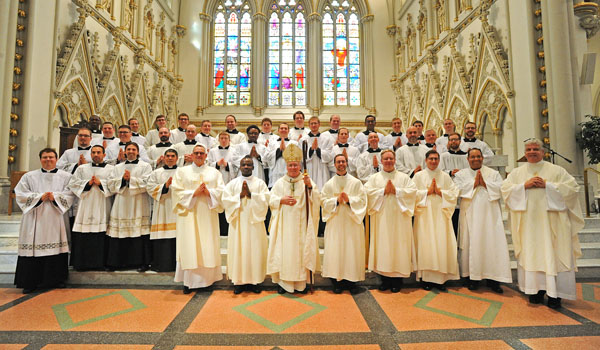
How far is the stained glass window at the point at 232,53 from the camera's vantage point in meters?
15.3

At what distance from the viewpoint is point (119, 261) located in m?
5.12

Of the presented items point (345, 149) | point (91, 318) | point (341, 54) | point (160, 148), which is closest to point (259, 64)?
point (341, 54)

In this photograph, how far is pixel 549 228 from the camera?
4.10 metres

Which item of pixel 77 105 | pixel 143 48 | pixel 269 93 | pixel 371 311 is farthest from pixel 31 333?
pixel 269 93

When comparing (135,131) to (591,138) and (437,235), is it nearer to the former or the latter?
(437,235)

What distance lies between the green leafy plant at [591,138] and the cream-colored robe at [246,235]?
639 centimetres

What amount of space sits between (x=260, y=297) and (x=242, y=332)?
3.38ft

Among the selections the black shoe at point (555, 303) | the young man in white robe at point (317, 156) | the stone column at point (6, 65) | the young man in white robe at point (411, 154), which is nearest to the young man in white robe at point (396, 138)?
the young man in white robe at point (411, 154)

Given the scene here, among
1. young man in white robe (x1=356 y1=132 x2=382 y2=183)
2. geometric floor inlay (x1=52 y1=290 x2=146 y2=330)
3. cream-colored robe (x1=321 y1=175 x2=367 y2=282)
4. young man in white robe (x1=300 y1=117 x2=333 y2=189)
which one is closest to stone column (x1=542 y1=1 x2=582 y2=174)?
young man in white robe (x1=356 y1=132 x2=382 y2=183)

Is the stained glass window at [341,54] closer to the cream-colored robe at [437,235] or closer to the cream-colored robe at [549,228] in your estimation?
the cream-colored robe at [437,235]

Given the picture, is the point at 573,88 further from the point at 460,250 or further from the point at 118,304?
the point at 118,304

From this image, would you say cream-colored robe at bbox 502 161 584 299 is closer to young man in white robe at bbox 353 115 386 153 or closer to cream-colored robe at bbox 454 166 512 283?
cream-colored robe at bbox 454 166 512 283

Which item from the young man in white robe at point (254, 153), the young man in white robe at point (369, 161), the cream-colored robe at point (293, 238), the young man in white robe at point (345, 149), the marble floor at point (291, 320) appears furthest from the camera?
the young man in white robe at point (254, 153)

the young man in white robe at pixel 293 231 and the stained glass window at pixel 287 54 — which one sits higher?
the stained glass window at pixel 287 54
